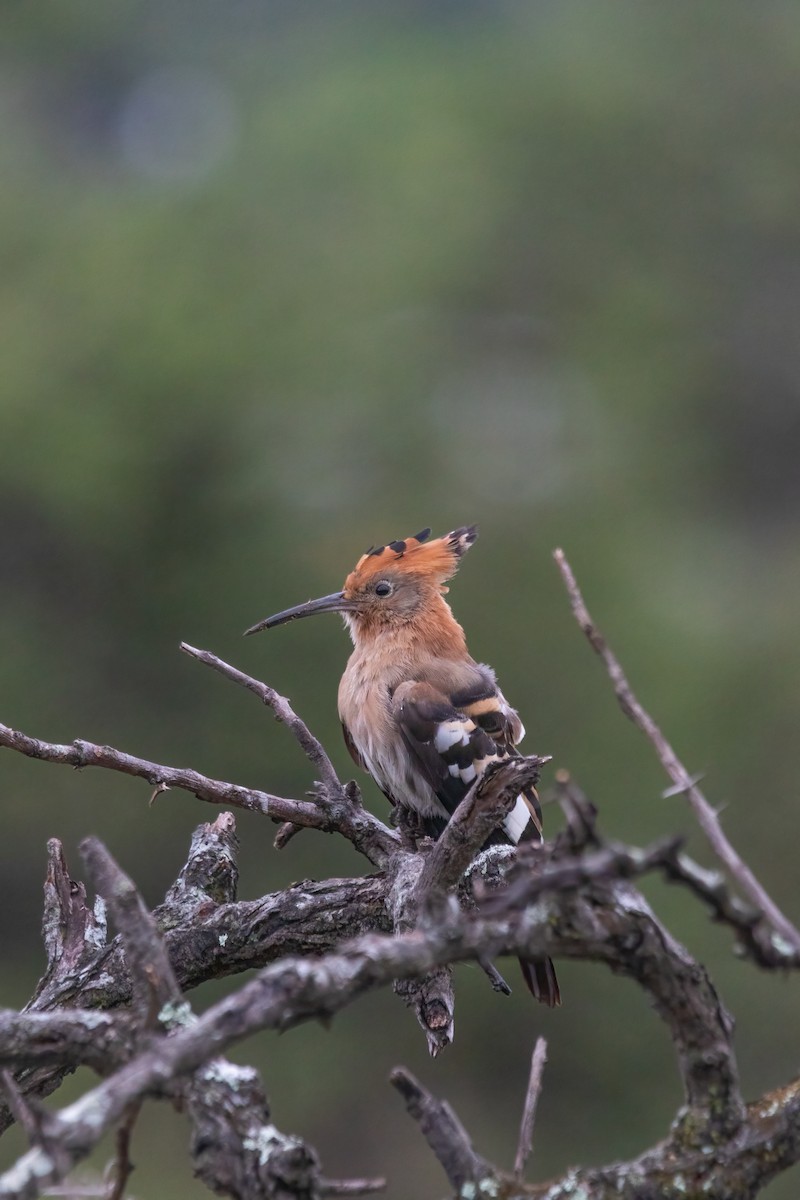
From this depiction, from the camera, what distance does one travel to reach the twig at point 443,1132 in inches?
39.7

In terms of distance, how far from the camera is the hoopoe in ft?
7.29

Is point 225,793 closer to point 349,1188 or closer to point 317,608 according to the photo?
point 349,1188

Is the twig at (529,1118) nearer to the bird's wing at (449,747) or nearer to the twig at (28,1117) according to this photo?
the twig at (28,1117)

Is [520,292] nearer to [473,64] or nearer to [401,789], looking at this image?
[473,64]

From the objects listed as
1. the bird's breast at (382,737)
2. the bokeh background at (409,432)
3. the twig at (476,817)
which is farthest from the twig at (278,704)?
the bokeh background at (409,432)

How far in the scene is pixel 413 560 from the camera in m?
2.58

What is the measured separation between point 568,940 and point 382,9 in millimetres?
8009

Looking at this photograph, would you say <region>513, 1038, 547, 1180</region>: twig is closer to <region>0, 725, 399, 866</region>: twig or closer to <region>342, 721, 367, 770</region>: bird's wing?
<region>0, 725, 399, 866</region>: twig

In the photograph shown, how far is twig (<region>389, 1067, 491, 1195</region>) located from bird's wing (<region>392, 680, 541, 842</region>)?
3.68 feet

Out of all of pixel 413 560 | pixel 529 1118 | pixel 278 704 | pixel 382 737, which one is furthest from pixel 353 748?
pixel 529 1118

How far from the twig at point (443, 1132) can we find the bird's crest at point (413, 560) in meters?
1.59

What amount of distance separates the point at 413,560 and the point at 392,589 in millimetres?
71

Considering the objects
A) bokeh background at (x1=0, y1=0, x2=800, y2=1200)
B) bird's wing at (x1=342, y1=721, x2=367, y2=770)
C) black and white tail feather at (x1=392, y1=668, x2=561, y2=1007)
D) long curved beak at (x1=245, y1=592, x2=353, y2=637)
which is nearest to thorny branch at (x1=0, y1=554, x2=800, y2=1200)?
black and white tail feather at (x1=392, y1=668, x2=561, y2=1007)

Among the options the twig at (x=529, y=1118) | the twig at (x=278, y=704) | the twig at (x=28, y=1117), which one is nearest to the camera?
the twig at (x=28, y=1117)
